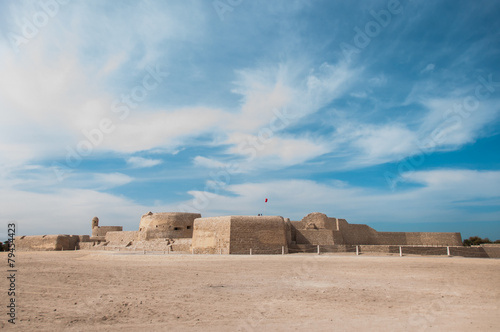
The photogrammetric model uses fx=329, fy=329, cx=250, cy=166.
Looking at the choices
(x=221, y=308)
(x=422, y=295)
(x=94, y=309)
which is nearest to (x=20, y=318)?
(x=94, y=309)

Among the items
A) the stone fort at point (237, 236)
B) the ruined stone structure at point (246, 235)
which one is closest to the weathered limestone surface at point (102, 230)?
the stone fort at point (237, 236)

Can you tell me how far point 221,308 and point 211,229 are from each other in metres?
17.0

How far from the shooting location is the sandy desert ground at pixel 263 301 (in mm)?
5223

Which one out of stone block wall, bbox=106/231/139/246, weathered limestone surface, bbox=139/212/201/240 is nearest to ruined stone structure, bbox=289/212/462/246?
weathered limestone surface, bbox=139/212/201/240

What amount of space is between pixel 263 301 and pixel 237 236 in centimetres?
1479

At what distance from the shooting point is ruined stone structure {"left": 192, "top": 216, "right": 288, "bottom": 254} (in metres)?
21.3

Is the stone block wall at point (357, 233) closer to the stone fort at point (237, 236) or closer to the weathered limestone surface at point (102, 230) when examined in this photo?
the stone fort at point (237, 236)

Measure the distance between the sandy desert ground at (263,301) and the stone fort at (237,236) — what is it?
1000 centimetres

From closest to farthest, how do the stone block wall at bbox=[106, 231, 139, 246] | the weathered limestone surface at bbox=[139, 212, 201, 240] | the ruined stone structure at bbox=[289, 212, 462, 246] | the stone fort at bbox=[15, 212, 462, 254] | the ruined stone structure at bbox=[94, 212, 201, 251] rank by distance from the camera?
1. the stone fort at bbox=[15, 212, 462, 254]
2. the ruined stone structure at bbox=[289, 212, 462, 246]
3. the ruined stone structure at bbox=[94, 212, 201, 251]
4. the weathered limestone surface at bbox=[139, 212, 201, 240]
5. the stone block wall at bbox=[106, 231, 139, 246]

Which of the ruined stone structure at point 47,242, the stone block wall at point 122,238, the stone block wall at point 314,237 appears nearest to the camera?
the stone block wall at point 314,237

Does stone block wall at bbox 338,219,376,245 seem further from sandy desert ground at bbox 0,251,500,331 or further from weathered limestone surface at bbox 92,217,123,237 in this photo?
weathered limestone surface at bbox 92,217,123,237

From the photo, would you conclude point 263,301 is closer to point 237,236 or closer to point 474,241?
point 237,236

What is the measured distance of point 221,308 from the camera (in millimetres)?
6281

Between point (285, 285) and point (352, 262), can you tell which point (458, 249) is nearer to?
point (352, 262)
